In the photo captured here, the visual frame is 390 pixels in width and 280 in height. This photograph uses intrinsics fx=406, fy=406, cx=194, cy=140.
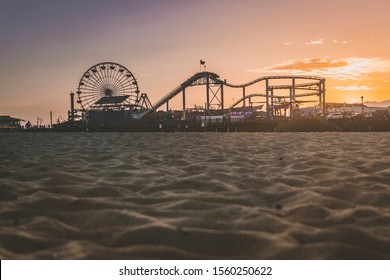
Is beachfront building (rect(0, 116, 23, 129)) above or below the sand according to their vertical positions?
above

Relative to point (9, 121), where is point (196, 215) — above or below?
below

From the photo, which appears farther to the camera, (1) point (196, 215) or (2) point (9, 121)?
(2) point (9, 121)

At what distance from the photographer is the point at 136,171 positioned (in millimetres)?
7938

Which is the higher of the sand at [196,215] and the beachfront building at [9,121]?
the beachfront building at [9,121]

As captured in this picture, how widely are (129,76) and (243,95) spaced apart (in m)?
25.5

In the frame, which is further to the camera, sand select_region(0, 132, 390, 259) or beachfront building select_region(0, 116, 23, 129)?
beachfront building select_region(0, 116, 23, 129)

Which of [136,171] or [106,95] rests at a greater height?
[106,95]

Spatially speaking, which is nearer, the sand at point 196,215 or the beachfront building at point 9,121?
the sand at point 196,215
